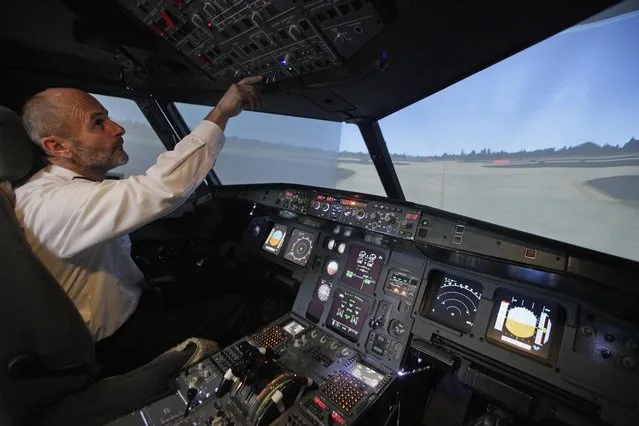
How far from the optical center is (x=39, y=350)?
0.92 metres

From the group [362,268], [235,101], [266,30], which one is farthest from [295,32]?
[362,268]

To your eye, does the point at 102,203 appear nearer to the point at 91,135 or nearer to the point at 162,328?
the point at 91,135

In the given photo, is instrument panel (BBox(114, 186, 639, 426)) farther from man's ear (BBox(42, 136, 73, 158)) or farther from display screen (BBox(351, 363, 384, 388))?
man's ear (BBox(42, 136, 73, 158))

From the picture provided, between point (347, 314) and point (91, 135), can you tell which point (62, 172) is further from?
point (347, 314)

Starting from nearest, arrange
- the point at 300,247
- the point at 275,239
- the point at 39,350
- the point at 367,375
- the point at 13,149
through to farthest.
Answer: the point at 39,350 < the point at 13,149 < the point at 367,375 < the point at 300,247 < the point at 275,239

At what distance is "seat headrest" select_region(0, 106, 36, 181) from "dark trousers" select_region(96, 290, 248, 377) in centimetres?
82

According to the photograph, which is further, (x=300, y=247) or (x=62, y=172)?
(x=300, y=247)

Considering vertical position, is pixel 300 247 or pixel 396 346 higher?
pixel 300 247

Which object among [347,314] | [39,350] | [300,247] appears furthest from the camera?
[300,247]

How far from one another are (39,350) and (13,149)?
824 millimetres

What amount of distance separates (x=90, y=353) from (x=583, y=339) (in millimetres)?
2009

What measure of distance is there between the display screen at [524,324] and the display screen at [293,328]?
108 centimetres

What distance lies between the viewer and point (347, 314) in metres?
1.87

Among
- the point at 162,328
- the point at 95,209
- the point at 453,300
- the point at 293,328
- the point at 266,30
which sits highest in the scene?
the point at 266,30
